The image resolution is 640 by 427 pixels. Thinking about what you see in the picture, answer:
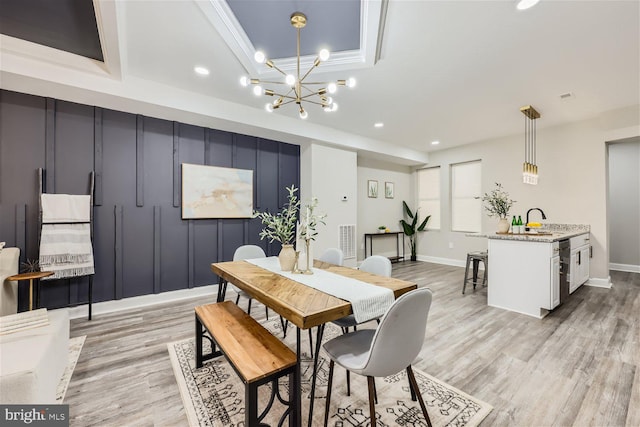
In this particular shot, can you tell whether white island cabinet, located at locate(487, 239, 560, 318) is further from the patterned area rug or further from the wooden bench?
the wooden bench

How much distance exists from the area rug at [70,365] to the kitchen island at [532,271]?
14.5 feet

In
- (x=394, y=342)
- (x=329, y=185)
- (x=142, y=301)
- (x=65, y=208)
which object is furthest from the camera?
(x=329, y=185)

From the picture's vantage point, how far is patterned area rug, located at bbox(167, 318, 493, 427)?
160 centimetres

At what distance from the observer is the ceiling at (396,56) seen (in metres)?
2.07

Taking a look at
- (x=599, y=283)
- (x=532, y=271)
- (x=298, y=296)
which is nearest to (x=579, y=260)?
(x=599, y=283)

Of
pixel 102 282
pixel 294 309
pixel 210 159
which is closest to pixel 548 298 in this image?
pixel 294 309

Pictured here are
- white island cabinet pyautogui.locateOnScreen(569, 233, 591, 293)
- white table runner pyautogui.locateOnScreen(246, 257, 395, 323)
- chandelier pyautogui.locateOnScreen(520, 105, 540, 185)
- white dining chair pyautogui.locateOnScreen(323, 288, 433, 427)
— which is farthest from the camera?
chandelier pyautogui.locateOnScreen(520, 105, 540, 185)

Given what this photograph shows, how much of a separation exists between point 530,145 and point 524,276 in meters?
3.11

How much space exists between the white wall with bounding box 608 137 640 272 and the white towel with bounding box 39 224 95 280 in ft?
30.3

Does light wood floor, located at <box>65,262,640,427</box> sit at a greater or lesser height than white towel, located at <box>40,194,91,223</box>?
lesser

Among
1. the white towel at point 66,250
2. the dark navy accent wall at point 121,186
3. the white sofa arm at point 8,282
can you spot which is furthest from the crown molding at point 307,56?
the white sofa arm at point 8,282

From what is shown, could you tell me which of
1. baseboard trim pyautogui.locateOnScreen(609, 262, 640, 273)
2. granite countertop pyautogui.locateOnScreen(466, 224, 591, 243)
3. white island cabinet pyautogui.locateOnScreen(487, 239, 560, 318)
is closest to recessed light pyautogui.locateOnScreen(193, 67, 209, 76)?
granite countertop pyautogui.locateOnScreen(466, 224, 591, 243)

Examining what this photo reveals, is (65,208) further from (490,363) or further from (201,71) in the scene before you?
(490,363)

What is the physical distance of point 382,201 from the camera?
6574 millimetres
